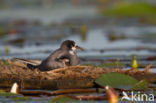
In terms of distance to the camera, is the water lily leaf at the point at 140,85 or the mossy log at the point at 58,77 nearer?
the water lily leaf at the point at 140,85

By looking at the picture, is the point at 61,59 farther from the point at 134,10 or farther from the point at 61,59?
the point at 134,10

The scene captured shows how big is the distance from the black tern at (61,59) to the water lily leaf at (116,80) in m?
1.06

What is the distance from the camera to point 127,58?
38.9 feet

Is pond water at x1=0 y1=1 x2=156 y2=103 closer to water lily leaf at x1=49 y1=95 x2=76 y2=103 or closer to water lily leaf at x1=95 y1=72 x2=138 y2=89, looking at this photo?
water lily leaf at x1=49 y1=95 x2=76 y2=103

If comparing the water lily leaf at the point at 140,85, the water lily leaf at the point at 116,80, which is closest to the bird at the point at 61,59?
the water lily leaf at the point at 116,80

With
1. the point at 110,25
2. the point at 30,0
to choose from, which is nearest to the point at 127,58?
the point at 110,25

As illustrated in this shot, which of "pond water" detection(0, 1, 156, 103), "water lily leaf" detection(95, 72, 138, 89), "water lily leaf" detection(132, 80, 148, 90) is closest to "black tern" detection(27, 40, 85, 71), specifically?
"water lily leaf" detection(95, 72, 138, 89)

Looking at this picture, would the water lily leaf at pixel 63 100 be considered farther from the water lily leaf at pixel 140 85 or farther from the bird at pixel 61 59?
the bird at pixel 61 59

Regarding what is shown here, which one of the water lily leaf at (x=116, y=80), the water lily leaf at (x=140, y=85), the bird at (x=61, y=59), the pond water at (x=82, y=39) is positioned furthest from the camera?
the pond water at (x=82, y=39)

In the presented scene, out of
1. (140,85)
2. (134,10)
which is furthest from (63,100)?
(134,10)

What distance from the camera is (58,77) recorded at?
809cm

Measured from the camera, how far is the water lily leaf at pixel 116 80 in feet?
25.2

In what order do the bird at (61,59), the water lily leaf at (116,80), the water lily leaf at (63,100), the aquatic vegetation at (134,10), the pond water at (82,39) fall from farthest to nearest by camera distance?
1. the aquatic vegetation at (134,10)
2. the pond water at (82,39)
3. the bird at (61,59)
4. the water lily leaf at (116,80)
5. the water lily leaf at (63,100)

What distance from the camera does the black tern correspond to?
8523 millimetres
